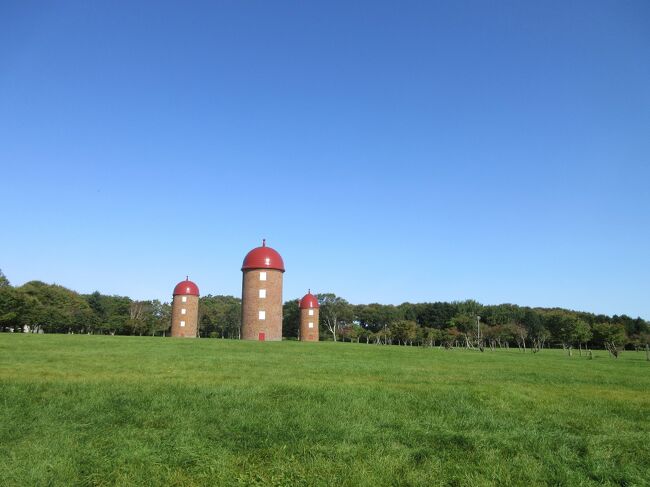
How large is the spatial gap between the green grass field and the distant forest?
6704 cm

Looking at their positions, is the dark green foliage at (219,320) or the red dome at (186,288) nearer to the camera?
the red dome at (186,288)

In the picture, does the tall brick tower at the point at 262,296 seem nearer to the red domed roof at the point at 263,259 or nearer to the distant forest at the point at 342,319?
the red domed roof at the point at 263,259

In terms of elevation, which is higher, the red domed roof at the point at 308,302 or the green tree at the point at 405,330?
the red domed roof at the point at 308,302

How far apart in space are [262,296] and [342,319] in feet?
193

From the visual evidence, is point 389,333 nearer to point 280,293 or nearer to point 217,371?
point 280,293

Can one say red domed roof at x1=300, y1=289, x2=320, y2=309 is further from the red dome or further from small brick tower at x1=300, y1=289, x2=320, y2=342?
the red dome

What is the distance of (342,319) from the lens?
115188 millimetres

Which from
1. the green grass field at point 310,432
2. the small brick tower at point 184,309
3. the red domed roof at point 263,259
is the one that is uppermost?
the red domed roof at point 263,259

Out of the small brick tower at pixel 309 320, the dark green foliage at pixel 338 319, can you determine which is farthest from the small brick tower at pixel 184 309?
the dark green foliage at pixel 338 319

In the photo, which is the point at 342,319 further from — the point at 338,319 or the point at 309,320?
the point at 309,320

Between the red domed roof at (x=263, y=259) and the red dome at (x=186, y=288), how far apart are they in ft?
55.5

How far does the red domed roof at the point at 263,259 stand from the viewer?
2314 inches

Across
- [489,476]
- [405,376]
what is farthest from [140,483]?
[405,376]

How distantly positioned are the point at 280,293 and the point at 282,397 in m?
47.9
